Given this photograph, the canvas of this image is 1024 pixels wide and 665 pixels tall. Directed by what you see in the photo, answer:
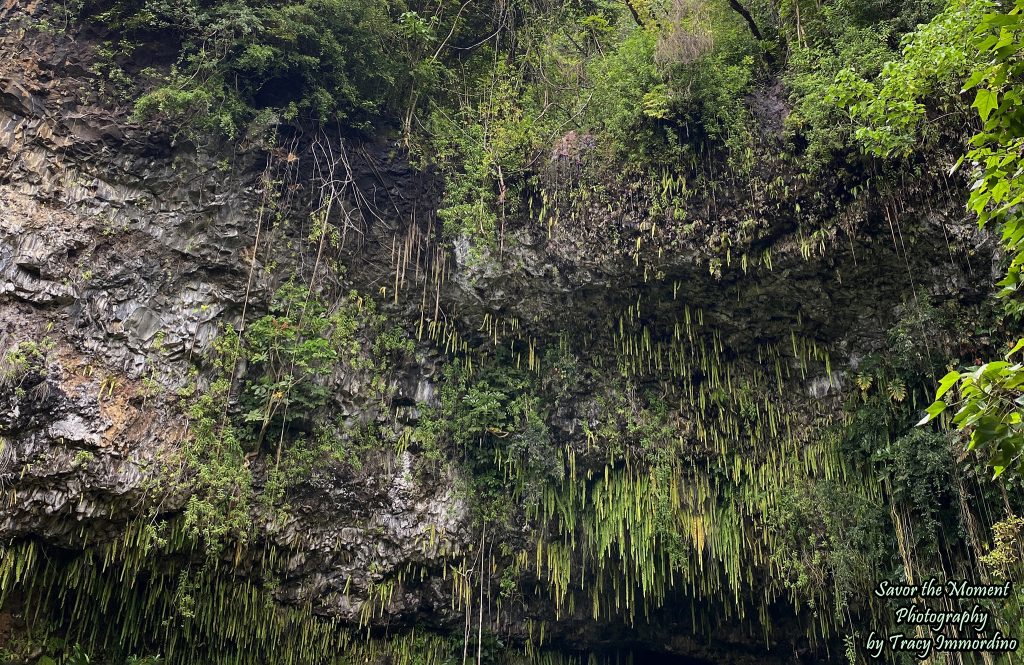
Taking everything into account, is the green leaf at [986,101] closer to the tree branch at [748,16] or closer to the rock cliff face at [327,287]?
the rock cliff face at [327,287]

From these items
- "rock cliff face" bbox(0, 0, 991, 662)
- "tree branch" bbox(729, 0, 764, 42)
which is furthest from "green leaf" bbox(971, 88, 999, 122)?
"tree branch" bbox(729, 0, 764, 42)

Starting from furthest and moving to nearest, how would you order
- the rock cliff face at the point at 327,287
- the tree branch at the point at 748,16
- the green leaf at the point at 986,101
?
1. the tree branch at the point at 748,16
2. the rock cliff face at the point at 327,287
3. the green leaf at the point at 986,101

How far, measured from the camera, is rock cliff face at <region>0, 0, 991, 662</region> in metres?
6.18

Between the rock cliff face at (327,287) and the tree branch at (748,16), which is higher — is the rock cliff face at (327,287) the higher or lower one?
the lower one

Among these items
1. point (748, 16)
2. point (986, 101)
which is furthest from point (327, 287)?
point (986, 101)

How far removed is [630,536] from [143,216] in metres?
7.36

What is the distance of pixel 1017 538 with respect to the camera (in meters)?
5.72

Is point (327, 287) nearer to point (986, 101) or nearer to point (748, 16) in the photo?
point (748, 16)

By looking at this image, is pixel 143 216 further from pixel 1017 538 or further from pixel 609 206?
pixel 1017 538

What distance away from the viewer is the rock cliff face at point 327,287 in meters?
6.18

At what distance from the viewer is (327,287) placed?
27.2ft

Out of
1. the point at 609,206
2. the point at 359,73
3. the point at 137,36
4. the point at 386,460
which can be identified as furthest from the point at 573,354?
the point at 137,36

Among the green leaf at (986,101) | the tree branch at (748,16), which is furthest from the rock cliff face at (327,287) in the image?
the green leaf at (986,101)

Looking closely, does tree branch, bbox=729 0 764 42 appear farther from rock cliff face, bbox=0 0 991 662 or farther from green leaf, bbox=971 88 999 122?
green leaf, bbox=971 88 999 122
